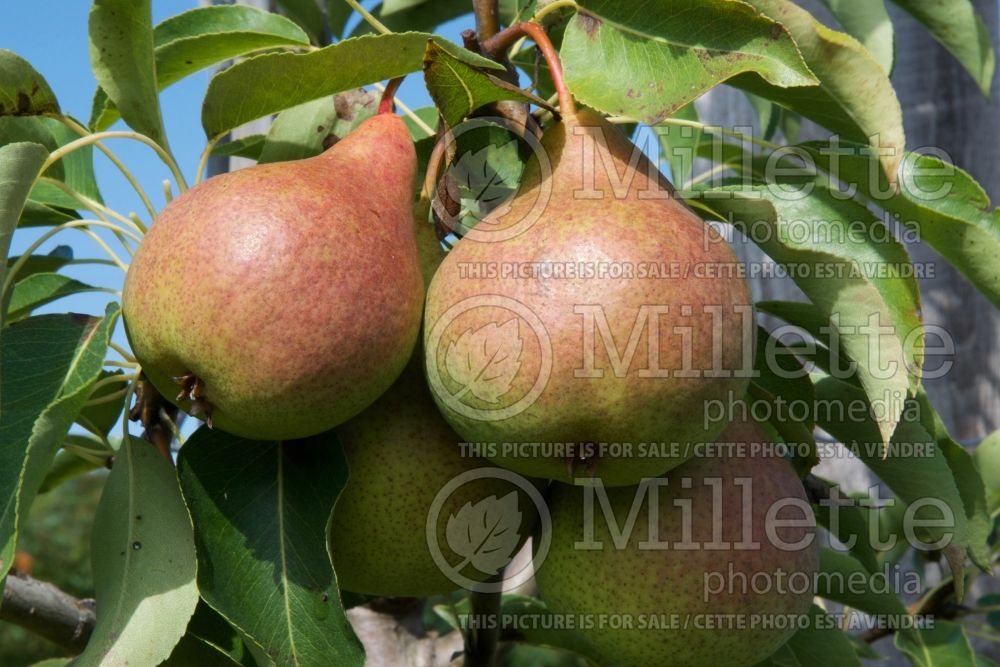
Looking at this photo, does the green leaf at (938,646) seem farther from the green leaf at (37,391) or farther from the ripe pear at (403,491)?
the green leaf at (37,391)

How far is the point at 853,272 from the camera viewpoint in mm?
1033

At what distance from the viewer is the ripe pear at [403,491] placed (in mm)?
1048

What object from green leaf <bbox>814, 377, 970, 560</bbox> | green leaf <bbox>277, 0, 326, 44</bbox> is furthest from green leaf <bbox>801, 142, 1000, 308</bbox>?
green leaf <bbox>277, 0, 326, 44</bbox>

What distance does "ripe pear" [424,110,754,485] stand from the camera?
902 millimetres

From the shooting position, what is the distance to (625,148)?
1.09m

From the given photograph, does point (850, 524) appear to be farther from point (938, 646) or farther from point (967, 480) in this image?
point (938, 646)

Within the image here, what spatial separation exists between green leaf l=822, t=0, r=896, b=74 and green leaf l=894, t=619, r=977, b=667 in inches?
38.7

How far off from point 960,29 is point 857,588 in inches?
35.2

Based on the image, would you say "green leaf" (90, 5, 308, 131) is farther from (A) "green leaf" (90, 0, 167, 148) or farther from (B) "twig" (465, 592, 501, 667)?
(B) "twig" (465, 592, 501, 667)

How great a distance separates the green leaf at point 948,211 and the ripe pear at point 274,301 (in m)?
0.56

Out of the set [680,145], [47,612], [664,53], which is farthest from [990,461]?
[47,612]

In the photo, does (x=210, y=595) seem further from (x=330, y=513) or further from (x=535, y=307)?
(x=535, y=307)

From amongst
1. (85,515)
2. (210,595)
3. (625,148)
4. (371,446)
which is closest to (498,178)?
(625,148)

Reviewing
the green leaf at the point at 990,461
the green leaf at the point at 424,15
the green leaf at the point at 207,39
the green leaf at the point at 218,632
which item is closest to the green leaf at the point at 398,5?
the green leaf at the point at 424,15
